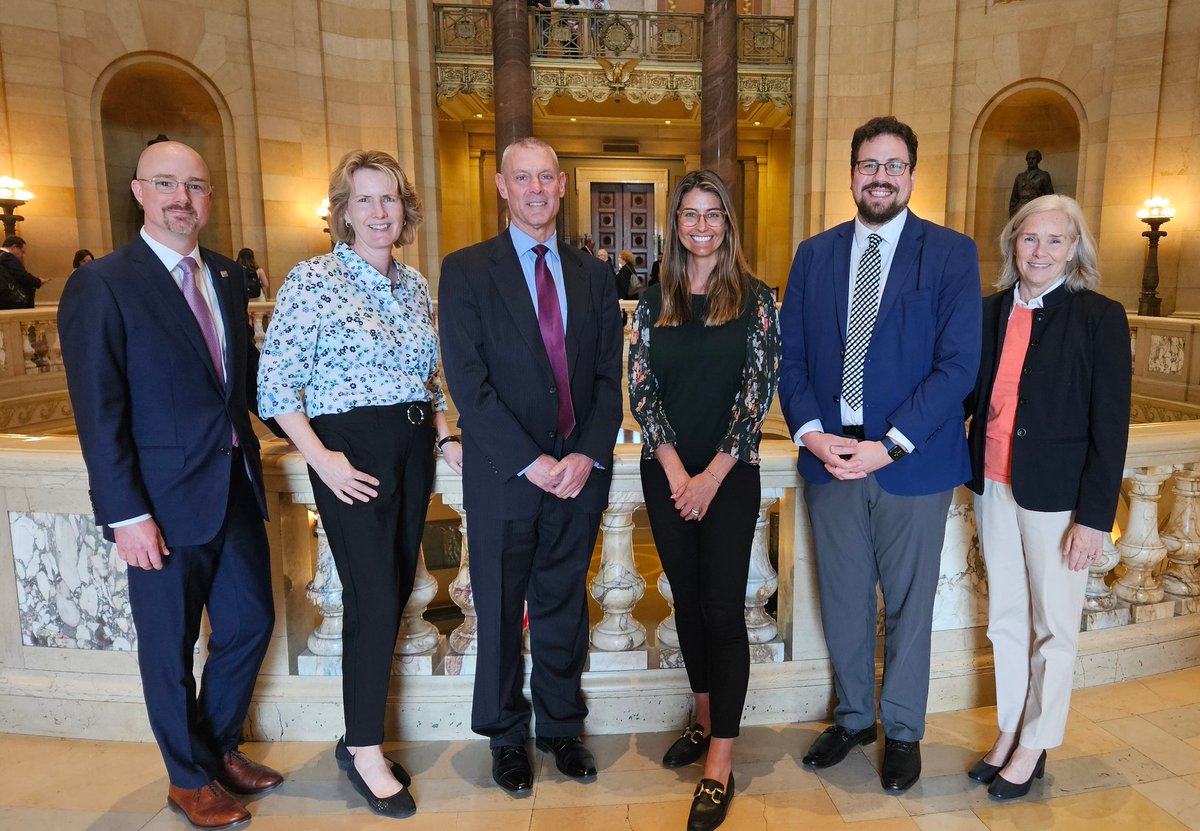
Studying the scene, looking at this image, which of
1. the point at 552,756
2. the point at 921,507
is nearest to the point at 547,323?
the point at 921,507

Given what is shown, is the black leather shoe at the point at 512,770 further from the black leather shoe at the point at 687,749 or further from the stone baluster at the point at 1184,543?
the stone baluster at the point at 1184,543

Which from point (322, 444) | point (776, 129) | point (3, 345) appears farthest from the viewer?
point (776, 129)

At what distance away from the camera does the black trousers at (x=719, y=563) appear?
263 cm

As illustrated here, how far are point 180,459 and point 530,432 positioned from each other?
1.10 m

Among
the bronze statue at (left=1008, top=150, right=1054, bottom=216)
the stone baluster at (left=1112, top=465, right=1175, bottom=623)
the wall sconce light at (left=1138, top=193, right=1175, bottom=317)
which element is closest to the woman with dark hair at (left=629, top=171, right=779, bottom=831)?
the stone baluster at (left=1112, top=465, right=1175, bottom=623)

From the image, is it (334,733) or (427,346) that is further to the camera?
(334,733)

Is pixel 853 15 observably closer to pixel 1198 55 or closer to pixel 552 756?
pixel 1198 55

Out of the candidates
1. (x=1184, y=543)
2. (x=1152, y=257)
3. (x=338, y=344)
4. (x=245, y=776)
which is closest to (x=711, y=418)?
(x=338, y=344)

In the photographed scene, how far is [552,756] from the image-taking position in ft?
9.78

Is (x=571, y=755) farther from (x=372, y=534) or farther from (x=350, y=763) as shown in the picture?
(x=372, y=534)

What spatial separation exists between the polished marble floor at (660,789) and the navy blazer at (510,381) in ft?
3.29

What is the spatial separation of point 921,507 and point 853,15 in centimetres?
1591

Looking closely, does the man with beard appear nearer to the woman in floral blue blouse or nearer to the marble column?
the woman in floral blue blouse

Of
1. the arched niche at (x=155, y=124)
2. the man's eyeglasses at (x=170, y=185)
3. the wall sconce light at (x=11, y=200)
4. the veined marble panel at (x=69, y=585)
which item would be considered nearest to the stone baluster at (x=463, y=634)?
the veined marble panel at (x=69, y=585)
